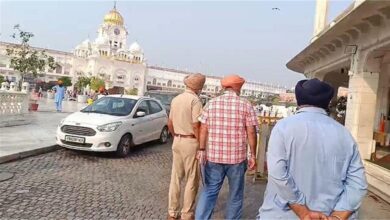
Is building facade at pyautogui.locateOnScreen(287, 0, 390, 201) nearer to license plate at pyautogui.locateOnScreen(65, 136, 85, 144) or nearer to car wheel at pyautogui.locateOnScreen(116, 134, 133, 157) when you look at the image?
car wheel at pyautogui.locateOnScreen(116, 134, 133, 157)

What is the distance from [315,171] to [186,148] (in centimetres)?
249

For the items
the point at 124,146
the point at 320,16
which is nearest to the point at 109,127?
the point at 124,146

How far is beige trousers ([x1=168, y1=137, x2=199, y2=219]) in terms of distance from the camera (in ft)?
15.5

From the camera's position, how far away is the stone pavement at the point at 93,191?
200 inches

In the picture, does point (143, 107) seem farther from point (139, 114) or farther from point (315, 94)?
point (315, 94)

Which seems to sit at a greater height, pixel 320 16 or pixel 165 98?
pixel 320 16

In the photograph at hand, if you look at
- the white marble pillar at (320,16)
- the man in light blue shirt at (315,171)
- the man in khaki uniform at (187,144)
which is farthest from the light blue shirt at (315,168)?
the white marble pillar at (320,16)

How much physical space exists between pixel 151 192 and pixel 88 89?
2367 inches

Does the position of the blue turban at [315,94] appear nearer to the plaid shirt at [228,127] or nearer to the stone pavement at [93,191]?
the plaid shirt at [228,127]

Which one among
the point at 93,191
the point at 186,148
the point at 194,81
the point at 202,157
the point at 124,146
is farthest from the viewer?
the point at 124,146

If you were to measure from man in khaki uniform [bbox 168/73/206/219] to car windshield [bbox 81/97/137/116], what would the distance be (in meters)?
5.32

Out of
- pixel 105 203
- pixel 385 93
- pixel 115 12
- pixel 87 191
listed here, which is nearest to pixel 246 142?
pixel 105 203

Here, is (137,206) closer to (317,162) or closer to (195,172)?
(195,172)

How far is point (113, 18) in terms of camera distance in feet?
302
